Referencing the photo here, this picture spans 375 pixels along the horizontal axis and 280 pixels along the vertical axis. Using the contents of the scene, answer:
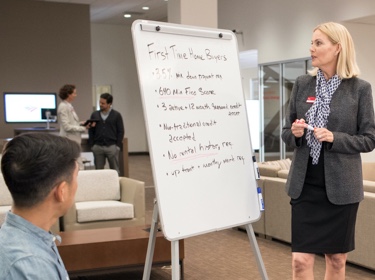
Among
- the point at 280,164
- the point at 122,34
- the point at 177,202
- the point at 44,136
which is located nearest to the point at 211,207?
the point at 177,202

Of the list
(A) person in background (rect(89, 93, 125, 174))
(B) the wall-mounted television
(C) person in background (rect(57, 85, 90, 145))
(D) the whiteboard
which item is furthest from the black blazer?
(B) the wall-mounted television

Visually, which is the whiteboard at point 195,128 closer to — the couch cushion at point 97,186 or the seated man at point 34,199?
the seated man at point 34,199

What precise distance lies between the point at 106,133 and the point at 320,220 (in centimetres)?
618

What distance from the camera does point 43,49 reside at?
12414 mm

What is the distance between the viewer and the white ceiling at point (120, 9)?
13422mm

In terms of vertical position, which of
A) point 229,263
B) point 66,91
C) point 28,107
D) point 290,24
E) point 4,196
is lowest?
point 229,263

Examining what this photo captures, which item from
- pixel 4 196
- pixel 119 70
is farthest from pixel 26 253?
pixel 119 70

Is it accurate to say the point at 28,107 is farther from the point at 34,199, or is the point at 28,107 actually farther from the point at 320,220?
the point at 34,199

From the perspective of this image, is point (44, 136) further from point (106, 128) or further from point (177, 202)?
point (106, 128)

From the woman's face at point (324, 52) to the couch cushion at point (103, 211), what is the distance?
3224mm

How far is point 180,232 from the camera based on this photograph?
3.12 metres

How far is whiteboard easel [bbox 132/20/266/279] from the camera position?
3102mm

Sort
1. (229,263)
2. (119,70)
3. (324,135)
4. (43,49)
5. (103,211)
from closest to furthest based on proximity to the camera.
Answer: (324,135), (229,263), (103,211), (43,49), (119,70)

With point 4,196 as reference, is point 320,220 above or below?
above
